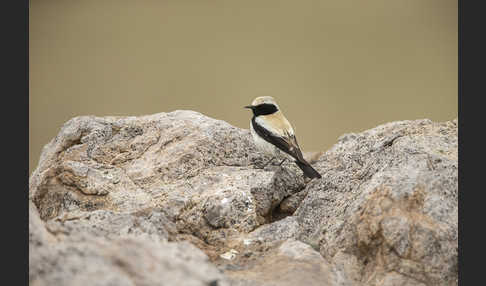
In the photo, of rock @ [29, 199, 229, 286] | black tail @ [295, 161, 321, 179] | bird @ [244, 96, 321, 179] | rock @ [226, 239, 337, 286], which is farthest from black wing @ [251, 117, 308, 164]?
rock @ [29, 199, 229, 286]

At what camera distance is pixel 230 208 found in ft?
12.9

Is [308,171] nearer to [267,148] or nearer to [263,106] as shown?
[267,148]

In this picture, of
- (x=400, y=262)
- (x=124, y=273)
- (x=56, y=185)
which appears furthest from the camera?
(x=56, y=185)

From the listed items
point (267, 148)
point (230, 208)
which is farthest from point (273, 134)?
point (230, 208)

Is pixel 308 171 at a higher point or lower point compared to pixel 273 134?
lower

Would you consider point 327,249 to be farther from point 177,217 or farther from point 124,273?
point 124,273

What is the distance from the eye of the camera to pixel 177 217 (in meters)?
3.92

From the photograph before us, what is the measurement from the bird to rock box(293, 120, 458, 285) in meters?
0.70

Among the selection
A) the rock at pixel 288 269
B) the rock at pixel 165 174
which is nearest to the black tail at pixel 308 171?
the rock at pixel 165 174

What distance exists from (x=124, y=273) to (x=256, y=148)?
294 centimetres

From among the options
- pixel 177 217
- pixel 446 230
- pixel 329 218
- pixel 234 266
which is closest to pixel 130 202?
pixel 177 217

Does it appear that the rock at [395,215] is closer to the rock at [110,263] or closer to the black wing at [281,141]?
the black wing at [281,141]

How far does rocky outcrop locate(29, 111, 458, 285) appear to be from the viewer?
2.59 meters

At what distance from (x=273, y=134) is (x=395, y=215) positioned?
7.37 feet
